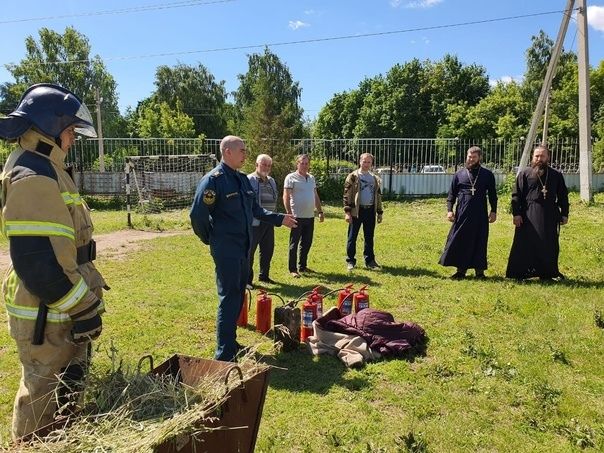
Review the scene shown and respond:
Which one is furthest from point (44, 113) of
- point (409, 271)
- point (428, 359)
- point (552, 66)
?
point (552, 66)

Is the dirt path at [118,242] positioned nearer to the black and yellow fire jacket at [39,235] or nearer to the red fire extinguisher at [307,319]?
the red fire extinguisher at [307,319]

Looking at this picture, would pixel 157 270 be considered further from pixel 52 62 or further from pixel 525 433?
pixel 52 62

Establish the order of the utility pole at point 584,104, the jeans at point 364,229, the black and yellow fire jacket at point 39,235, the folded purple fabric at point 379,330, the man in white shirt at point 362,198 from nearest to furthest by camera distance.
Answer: the black and yellow fire jacket at point 39,235 < the folded purple fabric at point 379,330 < the man in white shirt at point 362,198 < the jeans at point 364,229 < the utility pole at point 584,104

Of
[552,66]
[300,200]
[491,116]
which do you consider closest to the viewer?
[300,200]

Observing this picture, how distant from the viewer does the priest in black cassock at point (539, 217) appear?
24.8ft

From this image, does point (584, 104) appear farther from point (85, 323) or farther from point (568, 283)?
point (85, 323)

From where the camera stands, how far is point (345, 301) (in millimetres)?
5762

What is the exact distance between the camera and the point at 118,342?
5395mm

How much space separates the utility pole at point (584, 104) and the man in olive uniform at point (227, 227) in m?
14.0

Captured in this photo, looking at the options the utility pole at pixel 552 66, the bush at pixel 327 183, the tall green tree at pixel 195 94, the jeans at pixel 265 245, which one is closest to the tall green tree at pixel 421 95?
the tall green tree at pixel 195 94

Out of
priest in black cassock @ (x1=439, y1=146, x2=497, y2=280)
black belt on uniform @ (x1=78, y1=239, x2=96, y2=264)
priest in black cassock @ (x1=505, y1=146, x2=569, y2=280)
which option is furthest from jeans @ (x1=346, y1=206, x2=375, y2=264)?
black belt on uniform @ (x1=78, y1=239, x2=96, y2=264)

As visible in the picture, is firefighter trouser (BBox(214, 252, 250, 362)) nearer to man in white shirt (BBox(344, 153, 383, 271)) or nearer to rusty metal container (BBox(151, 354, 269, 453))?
rusty metal container (BBox(151, 354, 269, 453))

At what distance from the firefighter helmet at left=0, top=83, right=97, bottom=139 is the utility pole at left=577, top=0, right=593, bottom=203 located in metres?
15.8

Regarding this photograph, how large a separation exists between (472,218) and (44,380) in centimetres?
658
